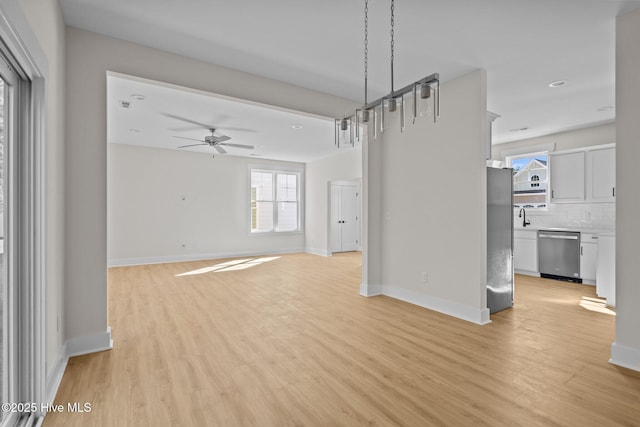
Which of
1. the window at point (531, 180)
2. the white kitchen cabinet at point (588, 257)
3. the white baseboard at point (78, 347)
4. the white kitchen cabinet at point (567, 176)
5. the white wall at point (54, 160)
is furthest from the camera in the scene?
the window at point (531, 180)

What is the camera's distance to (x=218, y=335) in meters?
3.07

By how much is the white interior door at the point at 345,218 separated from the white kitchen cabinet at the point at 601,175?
18.2 ft

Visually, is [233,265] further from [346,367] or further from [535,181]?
[535,181]

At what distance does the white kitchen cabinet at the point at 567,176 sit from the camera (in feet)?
18.4

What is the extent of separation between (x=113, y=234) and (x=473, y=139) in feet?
23.4

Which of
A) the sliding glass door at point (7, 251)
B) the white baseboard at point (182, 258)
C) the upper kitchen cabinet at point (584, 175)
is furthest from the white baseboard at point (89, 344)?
the upper kitchen cabinet at point (584, 175)

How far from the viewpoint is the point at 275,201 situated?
9250 mm

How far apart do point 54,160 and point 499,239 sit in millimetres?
4402

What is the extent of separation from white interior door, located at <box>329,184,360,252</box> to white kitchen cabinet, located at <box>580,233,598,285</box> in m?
5.45

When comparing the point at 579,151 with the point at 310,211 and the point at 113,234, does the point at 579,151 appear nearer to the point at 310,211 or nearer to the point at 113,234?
the point at 310,211

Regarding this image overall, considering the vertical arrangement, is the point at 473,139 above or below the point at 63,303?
above

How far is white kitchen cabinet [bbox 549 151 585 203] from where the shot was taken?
5.61m

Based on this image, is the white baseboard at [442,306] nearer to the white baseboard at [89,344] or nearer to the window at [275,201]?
the white baseboard at [89,344]

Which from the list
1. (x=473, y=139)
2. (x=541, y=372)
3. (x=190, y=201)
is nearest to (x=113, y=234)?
(x=190, y=201)
